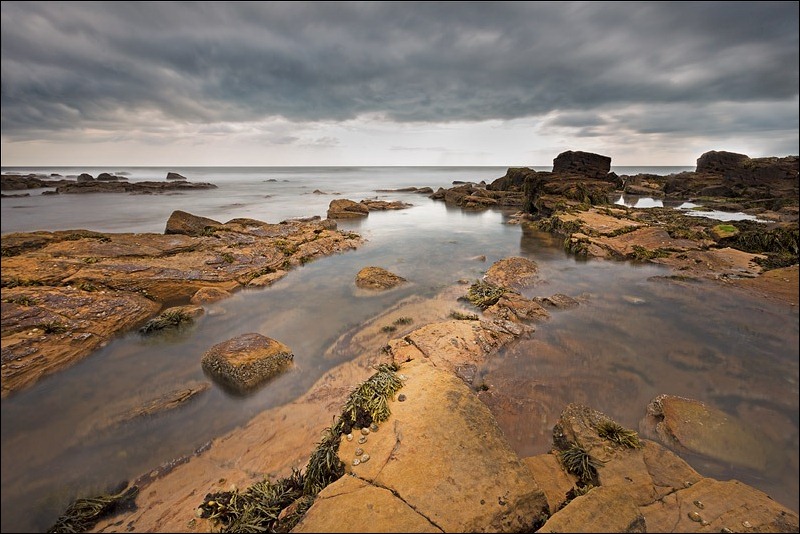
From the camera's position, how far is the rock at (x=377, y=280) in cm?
1403

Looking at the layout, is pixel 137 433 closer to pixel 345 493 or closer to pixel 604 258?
pixel 345 493

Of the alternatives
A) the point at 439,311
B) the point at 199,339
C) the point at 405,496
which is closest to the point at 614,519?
the point at 405,496

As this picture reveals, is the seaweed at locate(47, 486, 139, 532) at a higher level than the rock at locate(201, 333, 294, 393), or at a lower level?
lower

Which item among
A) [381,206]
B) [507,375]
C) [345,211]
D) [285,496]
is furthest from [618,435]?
[381,206]

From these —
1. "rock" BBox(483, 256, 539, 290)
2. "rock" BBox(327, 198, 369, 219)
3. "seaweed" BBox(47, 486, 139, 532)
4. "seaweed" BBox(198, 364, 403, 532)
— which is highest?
"rock" BBox(327, 198, 369, 219)

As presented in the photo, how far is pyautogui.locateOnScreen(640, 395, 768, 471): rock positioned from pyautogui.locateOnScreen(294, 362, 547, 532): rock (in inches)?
152

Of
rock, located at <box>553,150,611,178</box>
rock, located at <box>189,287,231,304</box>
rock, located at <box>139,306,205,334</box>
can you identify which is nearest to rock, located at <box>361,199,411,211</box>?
rock, located at <box>553,150,611,178</box>

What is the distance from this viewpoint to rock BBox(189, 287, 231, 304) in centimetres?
1166

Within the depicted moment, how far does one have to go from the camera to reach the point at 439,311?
11703 millimetres

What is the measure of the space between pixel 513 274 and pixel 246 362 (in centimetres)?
1200

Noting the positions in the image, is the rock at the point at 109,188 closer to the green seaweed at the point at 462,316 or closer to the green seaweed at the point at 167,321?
the green seaweed at the point at 167,321

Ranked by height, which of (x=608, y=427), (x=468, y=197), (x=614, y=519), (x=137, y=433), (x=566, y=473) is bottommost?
(x=137, y=433)

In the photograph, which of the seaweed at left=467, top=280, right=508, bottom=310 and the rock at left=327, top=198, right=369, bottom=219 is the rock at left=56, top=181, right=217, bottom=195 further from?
the seaweed at left=467, top=280, right=508, bottom=310

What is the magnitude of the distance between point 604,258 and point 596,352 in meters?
11.6
